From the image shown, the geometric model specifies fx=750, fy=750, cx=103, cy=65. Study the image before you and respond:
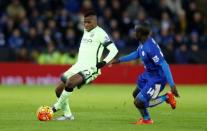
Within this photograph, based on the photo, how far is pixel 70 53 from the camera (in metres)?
27.8

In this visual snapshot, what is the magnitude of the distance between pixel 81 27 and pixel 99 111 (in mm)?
12141

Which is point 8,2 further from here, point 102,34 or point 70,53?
point 102,34

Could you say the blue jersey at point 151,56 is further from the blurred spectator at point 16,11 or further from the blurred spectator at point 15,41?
the blurred spectator at point 16,11

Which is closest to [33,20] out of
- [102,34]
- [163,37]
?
[163,37]

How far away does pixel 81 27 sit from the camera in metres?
28.7

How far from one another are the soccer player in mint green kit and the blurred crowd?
42.0 feet

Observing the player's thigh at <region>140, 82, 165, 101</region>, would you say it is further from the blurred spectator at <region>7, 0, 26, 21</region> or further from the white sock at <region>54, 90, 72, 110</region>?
the blurred spectator at <region>7, 0, 26, 21</region>

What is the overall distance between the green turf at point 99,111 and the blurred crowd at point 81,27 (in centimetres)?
219

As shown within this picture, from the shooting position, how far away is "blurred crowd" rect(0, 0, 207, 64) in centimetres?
2764

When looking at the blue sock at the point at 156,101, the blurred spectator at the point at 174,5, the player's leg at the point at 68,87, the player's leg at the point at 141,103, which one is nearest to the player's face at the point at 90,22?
the player's leg at the point at 68,87

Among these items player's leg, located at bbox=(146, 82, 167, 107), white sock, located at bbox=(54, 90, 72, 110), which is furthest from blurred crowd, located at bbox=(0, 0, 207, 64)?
player's leg, located at bbox=(146, 82, 167, 107)

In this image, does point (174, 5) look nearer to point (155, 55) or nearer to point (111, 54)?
point (111, 54)

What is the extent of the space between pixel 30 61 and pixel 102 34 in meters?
13.1

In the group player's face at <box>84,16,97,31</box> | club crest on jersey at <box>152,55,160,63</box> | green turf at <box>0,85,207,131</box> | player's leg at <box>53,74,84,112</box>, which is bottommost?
green turf at <box>0,85,207,131</box>
